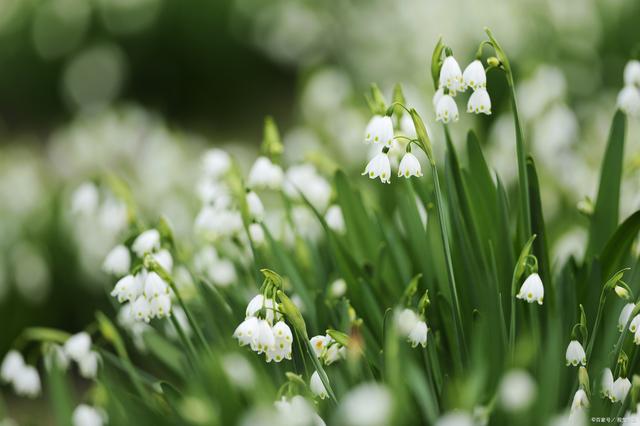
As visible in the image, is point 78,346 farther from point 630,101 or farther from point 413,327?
point 630,101

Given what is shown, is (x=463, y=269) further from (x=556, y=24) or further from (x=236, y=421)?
(x=556, y=24)

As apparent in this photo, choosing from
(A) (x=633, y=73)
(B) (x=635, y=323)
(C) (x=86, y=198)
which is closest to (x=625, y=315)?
(B) (x=635, y=323)

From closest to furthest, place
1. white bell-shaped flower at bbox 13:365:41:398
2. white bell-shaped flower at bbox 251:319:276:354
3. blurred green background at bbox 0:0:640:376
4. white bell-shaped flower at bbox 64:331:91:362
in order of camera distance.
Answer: white bell-shaped flower at bbox 251:319:276:354
white bell-shaped flower at bbox 64:331:91:362
white bell-shaped flower at bbox 13:365:41:398
blurred green background at bbox 0:0:640:376

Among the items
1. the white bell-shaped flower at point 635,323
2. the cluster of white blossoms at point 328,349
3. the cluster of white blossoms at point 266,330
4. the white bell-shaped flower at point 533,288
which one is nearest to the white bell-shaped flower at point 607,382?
the white bell-shaped flower at point 635,323

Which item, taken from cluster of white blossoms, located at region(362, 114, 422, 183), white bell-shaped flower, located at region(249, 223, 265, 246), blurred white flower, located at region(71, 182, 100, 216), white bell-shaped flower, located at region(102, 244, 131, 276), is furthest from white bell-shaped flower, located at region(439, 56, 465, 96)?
blurred white flower, located at region(71, 182, 100, 216)

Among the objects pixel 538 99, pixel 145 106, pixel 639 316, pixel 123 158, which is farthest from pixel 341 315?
pixel 145 106

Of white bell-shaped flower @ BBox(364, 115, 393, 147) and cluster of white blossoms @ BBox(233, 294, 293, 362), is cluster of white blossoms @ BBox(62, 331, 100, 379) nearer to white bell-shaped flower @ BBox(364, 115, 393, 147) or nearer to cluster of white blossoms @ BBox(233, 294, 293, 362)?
cluster of white blossoms @ BBox(233, 294, 293, 362)
